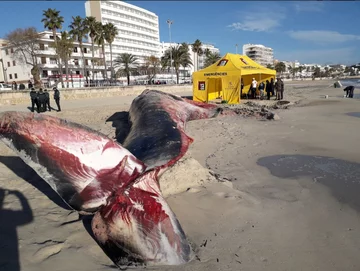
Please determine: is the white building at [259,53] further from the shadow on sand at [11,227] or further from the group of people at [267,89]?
the shadow on sand at [11,227]

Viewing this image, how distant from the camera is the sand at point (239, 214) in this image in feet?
8.71

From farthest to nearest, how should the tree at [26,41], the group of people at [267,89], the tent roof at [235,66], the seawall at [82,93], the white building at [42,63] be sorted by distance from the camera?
1. the white building at [42,63]
2. the tree at [26,41]
3. the seawall at [82,93]
4. the group of people at [267,89]
5. the tent roof at [235,66]

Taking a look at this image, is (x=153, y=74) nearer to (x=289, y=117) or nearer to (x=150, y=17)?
(x=150, y=17)

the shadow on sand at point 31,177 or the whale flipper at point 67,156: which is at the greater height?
the whale flipper at point 67,156

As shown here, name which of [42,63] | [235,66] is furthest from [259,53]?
[235,66]

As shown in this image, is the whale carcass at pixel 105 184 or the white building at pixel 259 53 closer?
the whale carcass at pixel 105 184

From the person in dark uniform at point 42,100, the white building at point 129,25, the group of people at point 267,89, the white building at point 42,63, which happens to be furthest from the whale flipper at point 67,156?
the white building at point 129,25

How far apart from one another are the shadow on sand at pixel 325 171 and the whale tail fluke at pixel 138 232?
8.88 ft

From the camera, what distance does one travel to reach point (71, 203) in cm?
284

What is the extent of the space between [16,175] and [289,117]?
32.5ft

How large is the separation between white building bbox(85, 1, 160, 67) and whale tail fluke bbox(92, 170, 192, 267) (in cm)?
7646

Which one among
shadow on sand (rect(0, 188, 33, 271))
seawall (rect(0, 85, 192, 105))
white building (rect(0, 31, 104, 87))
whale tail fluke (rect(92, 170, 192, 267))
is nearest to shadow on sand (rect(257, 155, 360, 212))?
whale tail fluke (rect(92, 170, 192, 267))

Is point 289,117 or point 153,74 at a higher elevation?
point 153,74

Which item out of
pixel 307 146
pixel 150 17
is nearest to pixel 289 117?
pixel 307 146
